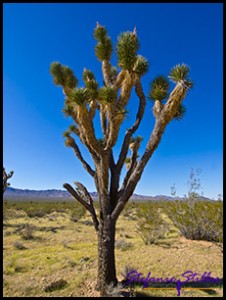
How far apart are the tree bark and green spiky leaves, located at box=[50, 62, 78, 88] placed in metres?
4.04

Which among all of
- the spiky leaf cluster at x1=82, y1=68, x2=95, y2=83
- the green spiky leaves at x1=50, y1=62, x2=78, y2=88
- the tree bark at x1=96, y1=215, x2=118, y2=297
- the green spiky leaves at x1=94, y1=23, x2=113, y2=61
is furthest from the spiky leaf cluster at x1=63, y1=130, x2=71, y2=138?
the tree bark at x1=96, y1=215, x2=118, y2=297

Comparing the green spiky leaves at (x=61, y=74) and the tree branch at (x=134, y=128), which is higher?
the green spiky leaves at (x=61, y=74)

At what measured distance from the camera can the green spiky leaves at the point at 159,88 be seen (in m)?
6.02

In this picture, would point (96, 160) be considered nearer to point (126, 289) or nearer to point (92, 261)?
point (126, 289)

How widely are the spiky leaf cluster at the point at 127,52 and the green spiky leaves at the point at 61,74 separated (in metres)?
1.78

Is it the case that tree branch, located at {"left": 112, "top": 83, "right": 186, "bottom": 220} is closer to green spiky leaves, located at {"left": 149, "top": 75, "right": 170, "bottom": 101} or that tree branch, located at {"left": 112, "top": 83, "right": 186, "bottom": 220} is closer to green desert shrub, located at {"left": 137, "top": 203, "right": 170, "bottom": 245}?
green spiky leaves, located at {"left": 149, "top": 75, "right": 170, "bottom": 101}

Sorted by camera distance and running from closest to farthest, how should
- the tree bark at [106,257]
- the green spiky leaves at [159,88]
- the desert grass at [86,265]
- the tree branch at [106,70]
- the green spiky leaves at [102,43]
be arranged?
1. the tree bark at [106,257]
2. the desert grass at [86,265]
3. the green spiky leaves at [159,88]
4. the tree branch at [106,70]
5. the green spiky leaves at [102,43]

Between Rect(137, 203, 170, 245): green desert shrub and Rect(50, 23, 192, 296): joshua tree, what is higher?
Rect(50, 23, 192, 296): joshua tree

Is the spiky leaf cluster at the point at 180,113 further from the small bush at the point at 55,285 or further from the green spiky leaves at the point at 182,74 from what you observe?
the small bush at the point at 55,285

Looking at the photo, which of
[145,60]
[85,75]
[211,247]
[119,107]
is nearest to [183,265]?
[211,247]

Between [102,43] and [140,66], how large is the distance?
1604 millimetres

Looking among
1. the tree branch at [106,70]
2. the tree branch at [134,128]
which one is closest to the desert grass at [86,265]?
the tree branch at [134,128]

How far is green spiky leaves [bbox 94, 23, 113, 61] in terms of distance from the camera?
257 inches

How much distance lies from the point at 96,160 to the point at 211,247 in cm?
621
